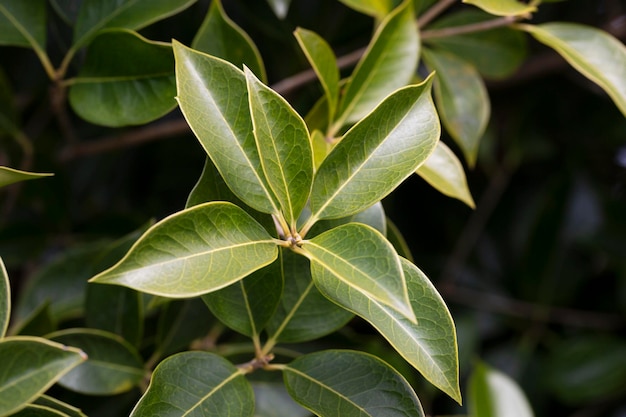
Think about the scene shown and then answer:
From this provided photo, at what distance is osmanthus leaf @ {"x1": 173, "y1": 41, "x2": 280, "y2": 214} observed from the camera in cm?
50

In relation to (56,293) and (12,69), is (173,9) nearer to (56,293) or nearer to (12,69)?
(56,293)

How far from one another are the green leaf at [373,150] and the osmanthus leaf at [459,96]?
0.29 m

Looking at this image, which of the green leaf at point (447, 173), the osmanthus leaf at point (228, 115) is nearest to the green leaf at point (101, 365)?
the osmanthus leaf at point (228, 115)

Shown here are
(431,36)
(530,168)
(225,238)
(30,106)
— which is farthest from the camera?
(530,168)

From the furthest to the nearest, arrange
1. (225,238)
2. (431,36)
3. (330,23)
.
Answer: (330,23), (431,36), (225,238)

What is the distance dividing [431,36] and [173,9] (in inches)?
12.6

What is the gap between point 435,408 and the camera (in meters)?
1.25

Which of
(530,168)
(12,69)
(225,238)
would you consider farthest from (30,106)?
(530,168)

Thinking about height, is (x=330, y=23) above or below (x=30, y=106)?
above

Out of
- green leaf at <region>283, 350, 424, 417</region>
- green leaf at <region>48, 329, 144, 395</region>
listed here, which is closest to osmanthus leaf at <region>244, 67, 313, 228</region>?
green leaf at <region>283, 350, 424, 417</region>

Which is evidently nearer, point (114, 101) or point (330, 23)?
point (114, 101)

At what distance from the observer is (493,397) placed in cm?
85

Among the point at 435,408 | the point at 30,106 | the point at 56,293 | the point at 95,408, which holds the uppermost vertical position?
the point at 30,106

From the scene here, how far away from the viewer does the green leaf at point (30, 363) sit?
47 cm
